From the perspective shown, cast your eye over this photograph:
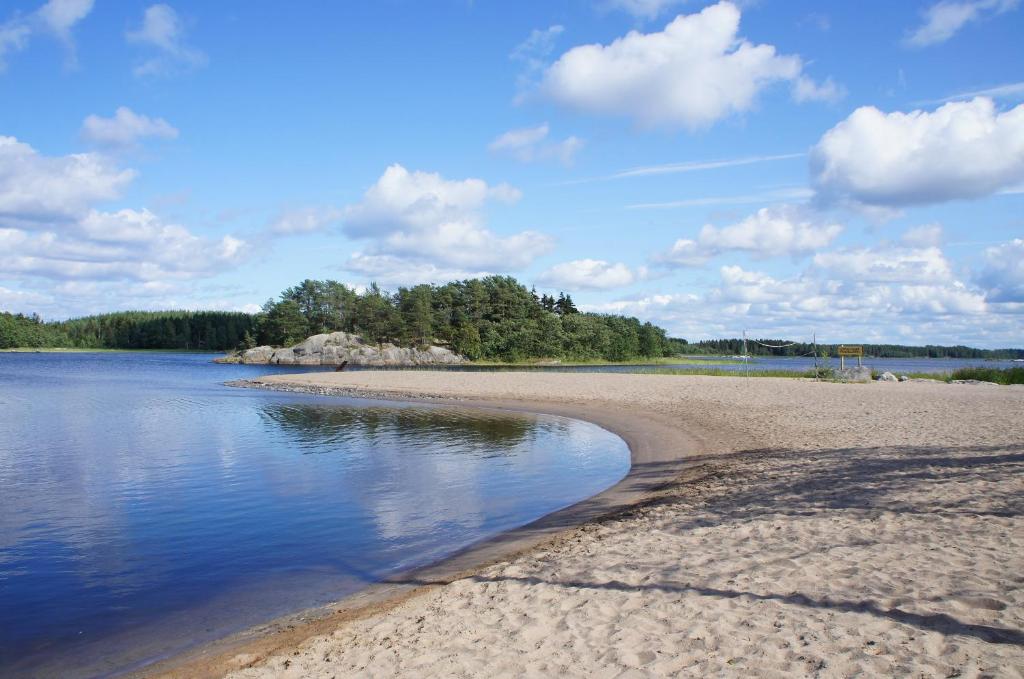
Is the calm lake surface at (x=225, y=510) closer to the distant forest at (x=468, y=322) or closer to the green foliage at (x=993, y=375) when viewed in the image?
the green foliage at (x=993, y=375)

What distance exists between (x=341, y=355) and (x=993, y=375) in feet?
275

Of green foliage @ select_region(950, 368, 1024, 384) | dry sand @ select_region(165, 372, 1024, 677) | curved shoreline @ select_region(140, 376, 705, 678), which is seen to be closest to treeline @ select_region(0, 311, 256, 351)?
green foliage @ select_region(950, 368, 1024, 384)

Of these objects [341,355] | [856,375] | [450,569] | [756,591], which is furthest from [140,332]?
[756,591]

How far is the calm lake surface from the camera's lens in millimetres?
8375

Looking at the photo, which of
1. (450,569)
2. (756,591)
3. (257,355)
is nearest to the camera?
(756,591)

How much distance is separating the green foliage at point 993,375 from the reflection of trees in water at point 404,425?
2991 centimetres

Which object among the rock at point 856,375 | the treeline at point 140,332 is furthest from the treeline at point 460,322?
the rock at point 856,375

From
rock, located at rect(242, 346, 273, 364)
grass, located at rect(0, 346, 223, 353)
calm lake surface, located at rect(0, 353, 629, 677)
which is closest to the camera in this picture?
calm lake surface, located at rect(0, 353, 629, 677)

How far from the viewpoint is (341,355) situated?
103 m

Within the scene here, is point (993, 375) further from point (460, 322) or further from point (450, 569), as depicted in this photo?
point (460, 322)

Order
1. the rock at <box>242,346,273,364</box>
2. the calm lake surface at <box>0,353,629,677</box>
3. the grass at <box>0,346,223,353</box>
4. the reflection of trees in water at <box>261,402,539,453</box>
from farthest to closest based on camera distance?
the grass at <box>0,346,223,353</box> → the rock at <box>242,346,273,364</box> → the reflection of trees in water at <box>261,402,539,453</box> → the calm lake surface at <box>0,353,629,677</box>

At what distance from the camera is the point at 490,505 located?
14.1m

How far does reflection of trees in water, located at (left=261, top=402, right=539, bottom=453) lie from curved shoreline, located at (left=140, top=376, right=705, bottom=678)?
4829 millimetres

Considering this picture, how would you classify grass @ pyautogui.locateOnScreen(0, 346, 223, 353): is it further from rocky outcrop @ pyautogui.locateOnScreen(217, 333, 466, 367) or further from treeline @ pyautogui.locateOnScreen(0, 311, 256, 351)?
rocky outcrop @ pyautogui.locateOnScreen(217, 333, 466, 367)
